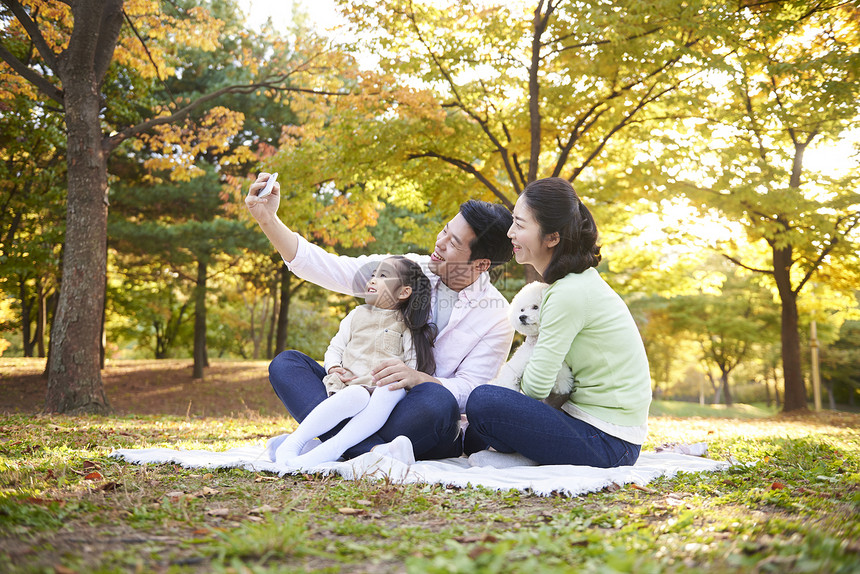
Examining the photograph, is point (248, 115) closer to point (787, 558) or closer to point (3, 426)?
point (3, 426)

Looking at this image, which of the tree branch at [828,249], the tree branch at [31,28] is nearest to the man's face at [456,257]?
the tree branch at [31,28]

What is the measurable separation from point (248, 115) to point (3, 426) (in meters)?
10.5

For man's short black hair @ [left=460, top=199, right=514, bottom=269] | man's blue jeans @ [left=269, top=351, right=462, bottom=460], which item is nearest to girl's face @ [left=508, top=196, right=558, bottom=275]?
man's short black hair @ [left=460, top=199, right=514, bottom=269]

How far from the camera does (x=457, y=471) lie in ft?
10.5

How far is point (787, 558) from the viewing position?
163 cm

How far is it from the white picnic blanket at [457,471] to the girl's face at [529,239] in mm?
1125

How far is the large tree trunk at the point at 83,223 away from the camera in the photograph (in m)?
6.91

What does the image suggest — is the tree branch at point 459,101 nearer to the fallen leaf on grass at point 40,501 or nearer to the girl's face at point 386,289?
the girl's face at point 386,289

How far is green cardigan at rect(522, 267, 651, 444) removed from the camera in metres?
3.05

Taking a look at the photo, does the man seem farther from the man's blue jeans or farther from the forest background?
the forest background

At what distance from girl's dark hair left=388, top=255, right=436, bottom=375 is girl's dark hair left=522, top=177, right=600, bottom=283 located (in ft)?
2.64

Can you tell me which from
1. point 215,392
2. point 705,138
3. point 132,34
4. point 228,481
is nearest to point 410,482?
point 228,481

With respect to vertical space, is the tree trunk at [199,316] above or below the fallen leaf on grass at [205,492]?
above

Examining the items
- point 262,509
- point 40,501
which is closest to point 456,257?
point 262,509
